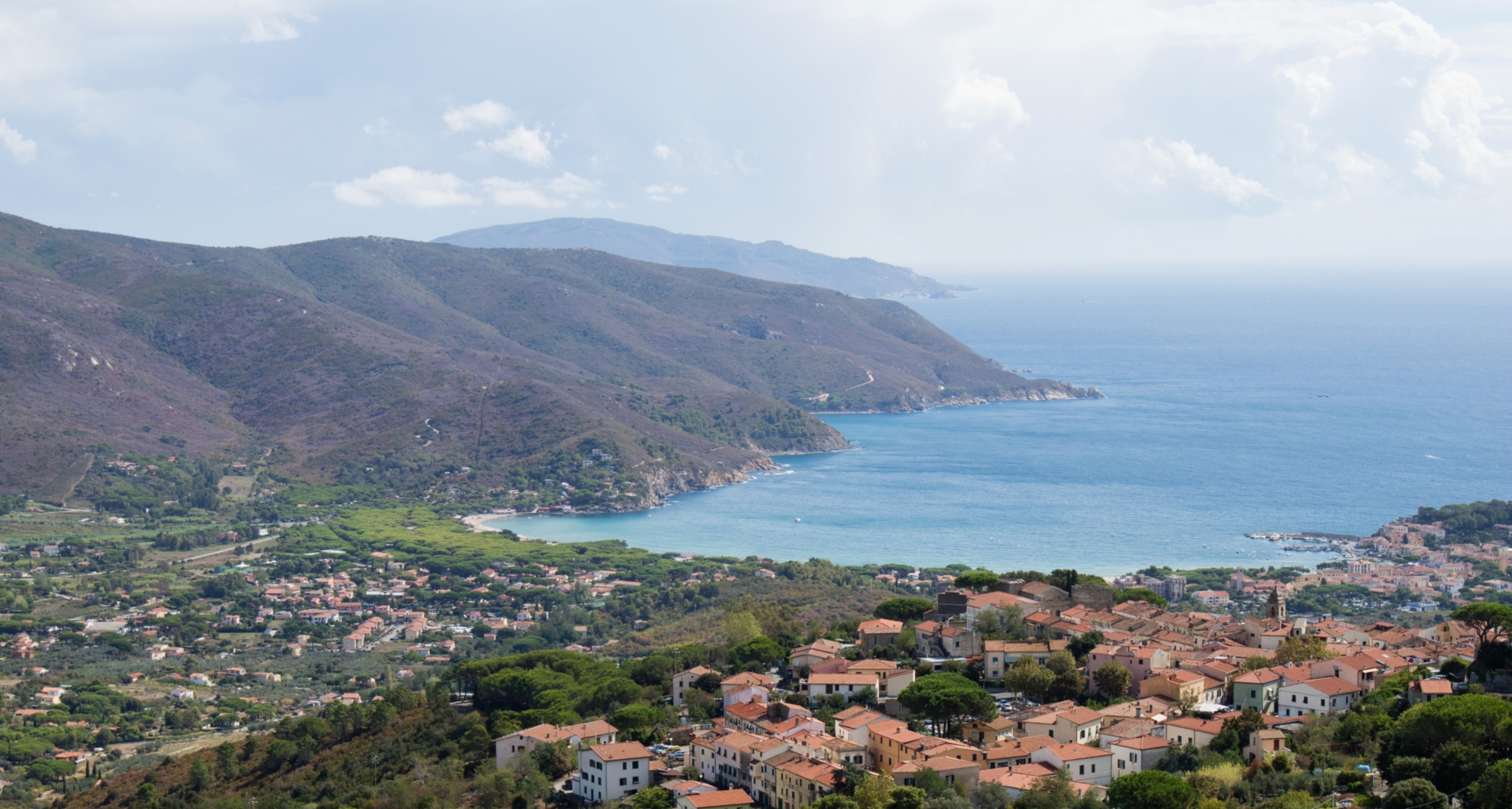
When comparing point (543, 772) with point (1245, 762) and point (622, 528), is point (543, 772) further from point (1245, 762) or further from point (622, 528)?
point (622, 528)

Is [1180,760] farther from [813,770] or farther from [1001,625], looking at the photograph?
[1001,625]

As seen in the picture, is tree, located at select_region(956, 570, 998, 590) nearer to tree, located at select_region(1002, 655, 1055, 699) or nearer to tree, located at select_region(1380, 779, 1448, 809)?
tree, located at select_region(1002, 655, 1055, 699)

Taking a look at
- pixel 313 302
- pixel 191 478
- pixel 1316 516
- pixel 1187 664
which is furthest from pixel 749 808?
pixel 313 302

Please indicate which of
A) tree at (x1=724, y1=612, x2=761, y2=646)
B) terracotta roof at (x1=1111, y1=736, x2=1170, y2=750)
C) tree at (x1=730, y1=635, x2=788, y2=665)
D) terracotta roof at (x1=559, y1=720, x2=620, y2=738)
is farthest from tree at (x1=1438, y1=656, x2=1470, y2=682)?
terracotta roof at (x1=559, y1=720, x2=620, y2=738)

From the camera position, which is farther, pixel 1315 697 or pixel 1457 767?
pixel 1315 697

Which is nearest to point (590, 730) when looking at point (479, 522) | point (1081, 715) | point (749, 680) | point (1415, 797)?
point (749, 680)

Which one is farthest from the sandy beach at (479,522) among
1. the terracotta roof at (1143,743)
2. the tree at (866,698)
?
the terracotta roof at (1143,743)
